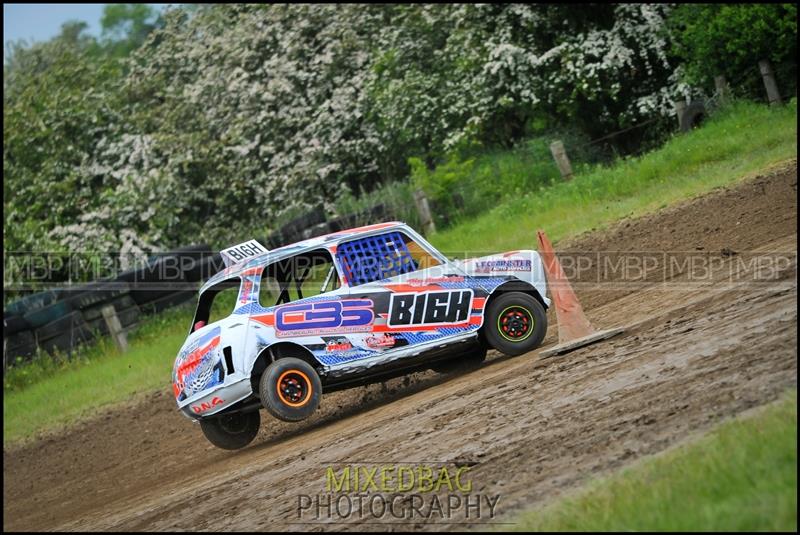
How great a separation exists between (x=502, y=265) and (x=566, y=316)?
95 cm

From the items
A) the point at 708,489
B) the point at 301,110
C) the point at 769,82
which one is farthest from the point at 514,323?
the point at 301,110

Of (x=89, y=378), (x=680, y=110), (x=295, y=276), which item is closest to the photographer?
(x=295, y=276)

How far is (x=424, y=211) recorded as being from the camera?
23953 mm

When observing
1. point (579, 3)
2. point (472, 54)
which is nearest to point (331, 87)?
point (472, 54)

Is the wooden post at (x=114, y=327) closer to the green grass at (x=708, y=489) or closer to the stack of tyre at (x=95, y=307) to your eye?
the stack of tyre at (x=95, y=307)

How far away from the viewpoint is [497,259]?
39.1 ft

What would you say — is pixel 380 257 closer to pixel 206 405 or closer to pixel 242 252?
pixel 242 252

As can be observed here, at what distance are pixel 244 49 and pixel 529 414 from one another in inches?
985

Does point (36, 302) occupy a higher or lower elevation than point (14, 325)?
higher

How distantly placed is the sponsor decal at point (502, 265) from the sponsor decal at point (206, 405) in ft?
10.0

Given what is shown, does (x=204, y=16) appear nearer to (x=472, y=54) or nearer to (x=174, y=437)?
(x=472, y=54)

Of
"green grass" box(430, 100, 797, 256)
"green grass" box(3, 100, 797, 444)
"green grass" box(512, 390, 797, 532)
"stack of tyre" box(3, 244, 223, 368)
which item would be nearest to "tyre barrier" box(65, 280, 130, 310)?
"stack of tyre" box(3, 244, 223, 368)

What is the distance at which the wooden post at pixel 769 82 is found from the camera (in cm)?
2167

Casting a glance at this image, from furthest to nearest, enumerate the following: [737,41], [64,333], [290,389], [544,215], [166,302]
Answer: [166,302] → [64,333] → [737,41] → [544,215] → [290,389]
